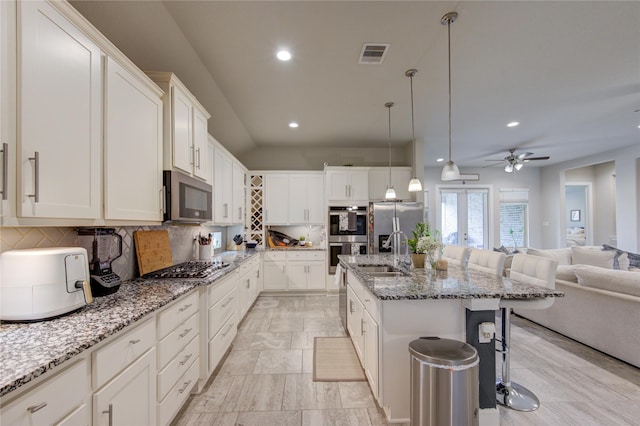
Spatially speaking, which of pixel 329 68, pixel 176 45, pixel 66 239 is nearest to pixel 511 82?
pixel 329 68

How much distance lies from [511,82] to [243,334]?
13.9ft

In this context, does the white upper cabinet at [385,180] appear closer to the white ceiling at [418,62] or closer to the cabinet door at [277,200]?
the white ceiling at [418,62]

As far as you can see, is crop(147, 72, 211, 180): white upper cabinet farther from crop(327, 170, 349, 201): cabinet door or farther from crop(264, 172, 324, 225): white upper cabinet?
crop(327, 170, 349, 201): cabinet door

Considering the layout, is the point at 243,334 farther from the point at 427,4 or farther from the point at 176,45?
the point at 427,4

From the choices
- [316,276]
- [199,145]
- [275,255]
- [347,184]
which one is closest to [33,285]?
[199,145]

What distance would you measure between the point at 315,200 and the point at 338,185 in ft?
1.78

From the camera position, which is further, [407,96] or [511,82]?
[407,96]

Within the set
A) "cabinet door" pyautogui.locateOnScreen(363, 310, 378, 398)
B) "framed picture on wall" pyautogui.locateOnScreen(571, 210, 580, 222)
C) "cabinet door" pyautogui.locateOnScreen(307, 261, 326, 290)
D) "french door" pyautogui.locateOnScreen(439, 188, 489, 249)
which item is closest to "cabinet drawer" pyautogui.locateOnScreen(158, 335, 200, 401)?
"cabinet door" pyautogui.locateOnScreen(363, 310, 378, 398)

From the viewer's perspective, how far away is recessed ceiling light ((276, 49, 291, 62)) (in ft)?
7.88

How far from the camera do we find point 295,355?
2.75m

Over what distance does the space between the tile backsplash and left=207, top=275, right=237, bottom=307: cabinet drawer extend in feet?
2.07

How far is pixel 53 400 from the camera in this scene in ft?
2.97

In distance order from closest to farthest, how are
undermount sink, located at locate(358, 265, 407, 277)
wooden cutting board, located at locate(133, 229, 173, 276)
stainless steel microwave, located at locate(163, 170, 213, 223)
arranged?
stainless steel microwave, located at locate(163, 170, 213, 223) → wooden cutting board, located at locate(133, 229, 173, 276) → undermount sink, located at locate(358, 265, 407, 277)

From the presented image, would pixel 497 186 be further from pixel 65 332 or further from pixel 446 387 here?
pixel 65 332
